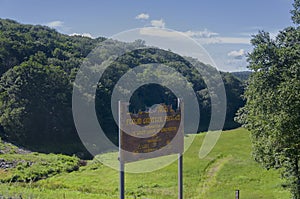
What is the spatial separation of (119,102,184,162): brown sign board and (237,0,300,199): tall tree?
13.9 feet

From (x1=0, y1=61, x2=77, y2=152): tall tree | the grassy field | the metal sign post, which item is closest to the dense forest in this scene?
(x1=0, y1=61, x2=77, y2=152): tall tree

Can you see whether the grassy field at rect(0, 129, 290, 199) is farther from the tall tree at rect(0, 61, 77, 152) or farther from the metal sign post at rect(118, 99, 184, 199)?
the tall tree at rect(0, 61, 77, 152)

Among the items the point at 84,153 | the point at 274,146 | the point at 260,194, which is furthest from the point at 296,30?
the point at 84,153

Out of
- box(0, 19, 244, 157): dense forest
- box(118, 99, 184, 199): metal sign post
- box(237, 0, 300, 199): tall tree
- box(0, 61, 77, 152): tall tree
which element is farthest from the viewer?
box(0, 61, 77, 152): tall tree

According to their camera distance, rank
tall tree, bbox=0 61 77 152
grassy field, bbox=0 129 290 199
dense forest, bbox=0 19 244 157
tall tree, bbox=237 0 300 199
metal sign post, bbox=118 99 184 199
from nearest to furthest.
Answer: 1. metal sign post, bbox=118 99 184 199
2. tall tree, bbox=237 0 300 199
3. grassy field, bbox=0 129 290 199
4. dense forest, bbox=0 19 244 157
5. tall tree, bbox=0 61 77 152

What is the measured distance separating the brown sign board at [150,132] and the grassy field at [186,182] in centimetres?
936

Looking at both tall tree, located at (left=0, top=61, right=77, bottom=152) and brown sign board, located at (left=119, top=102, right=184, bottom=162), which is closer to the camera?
brown sign board, located at (left=119, top=102, right=184, bottom=162)

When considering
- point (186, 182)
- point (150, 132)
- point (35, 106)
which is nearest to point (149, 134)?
point (150, 132)

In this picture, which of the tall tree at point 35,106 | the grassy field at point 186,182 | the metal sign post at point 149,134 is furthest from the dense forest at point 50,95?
the metal sign post at point 149,134

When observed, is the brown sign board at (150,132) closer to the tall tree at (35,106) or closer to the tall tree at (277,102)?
the tall tree at (277,102)

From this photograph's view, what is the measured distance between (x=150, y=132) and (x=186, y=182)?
15.5 metres

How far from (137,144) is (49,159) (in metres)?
26.8

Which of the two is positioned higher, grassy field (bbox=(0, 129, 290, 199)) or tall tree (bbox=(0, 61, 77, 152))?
tall tree (bbox=(0, 61, 77, 152))

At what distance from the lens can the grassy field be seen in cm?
2258
